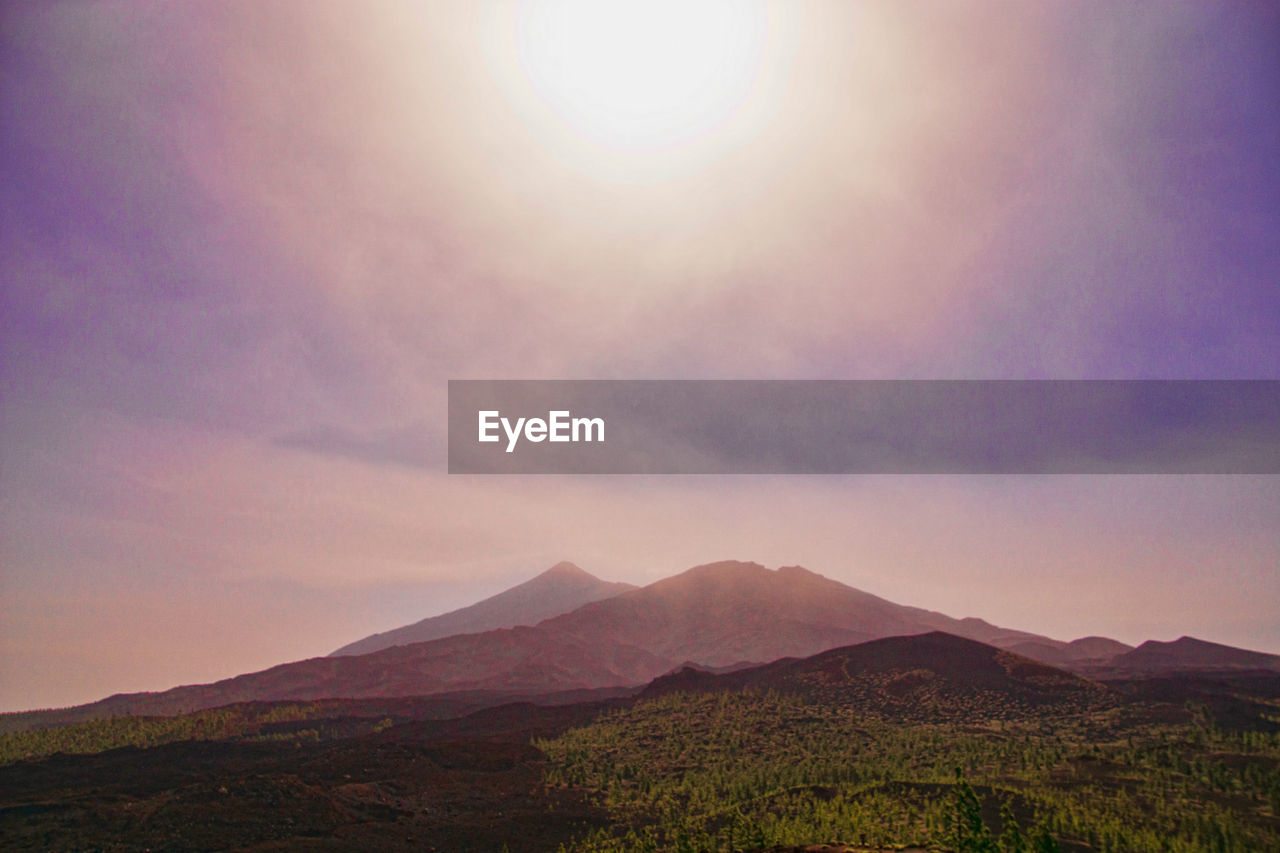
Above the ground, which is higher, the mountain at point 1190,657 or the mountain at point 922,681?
the mountain at point 922,681

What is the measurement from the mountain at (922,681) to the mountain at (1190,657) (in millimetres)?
67647

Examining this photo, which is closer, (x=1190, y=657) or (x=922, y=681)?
(x=922, y=681)

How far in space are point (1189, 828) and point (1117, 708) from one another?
214 feet

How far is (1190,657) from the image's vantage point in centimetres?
18138

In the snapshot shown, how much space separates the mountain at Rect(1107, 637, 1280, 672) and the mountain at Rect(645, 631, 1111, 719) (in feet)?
222

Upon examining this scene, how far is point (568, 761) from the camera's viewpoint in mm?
96812

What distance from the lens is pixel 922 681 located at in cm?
12088

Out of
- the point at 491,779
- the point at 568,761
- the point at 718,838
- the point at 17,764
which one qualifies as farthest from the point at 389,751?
the point at 718,838

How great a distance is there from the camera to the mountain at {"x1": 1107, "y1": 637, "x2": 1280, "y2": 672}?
17206 cm

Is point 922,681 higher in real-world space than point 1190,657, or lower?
higher

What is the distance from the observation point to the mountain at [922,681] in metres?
109

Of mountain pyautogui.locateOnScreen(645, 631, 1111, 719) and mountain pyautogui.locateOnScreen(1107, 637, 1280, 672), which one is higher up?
mountain pyautogui.locateOnScreen(645, 631, 1111, 719)

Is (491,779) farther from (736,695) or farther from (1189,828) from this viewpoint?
(1189,828)

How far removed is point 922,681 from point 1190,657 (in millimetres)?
117826
